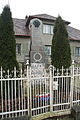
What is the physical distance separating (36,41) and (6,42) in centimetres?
692

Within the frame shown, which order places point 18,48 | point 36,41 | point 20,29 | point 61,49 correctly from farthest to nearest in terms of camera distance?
point 20,29
point 18,48
point 36,41
point 61,49

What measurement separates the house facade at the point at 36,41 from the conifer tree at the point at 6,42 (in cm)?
523

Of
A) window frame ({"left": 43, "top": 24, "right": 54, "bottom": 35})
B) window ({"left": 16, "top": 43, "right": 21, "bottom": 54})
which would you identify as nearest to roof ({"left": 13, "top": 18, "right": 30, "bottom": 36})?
window ({"left": 16, "top": 43, "right": 21, "bottom": 54})

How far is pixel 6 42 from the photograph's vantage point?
502 centimetres

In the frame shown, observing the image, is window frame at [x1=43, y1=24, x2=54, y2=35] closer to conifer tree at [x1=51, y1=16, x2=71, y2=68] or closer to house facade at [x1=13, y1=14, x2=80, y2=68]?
house facade at [x1=13, y1=14, x2=80, y2=68]

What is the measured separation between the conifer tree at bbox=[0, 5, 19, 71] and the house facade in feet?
17.2

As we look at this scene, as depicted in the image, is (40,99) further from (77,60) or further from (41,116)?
(77,60)

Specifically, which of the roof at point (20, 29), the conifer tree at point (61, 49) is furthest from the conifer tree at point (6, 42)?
the roof at point (20, 29)

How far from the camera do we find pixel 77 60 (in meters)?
16.8

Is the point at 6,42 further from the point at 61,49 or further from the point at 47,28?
the point at 47,28

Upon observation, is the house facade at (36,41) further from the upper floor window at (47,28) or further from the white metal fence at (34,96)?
the white metal fence at (34,96)

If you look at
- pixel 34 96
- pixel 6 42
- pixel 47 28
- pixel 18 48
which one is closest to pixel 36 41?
pixel 18 48

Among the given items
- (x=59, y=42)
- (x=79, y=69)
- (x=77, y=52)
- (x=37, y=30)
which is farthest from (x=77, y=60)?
(x=79, y=69)

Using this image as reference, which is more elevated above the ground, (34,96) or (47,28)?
(47,28)
